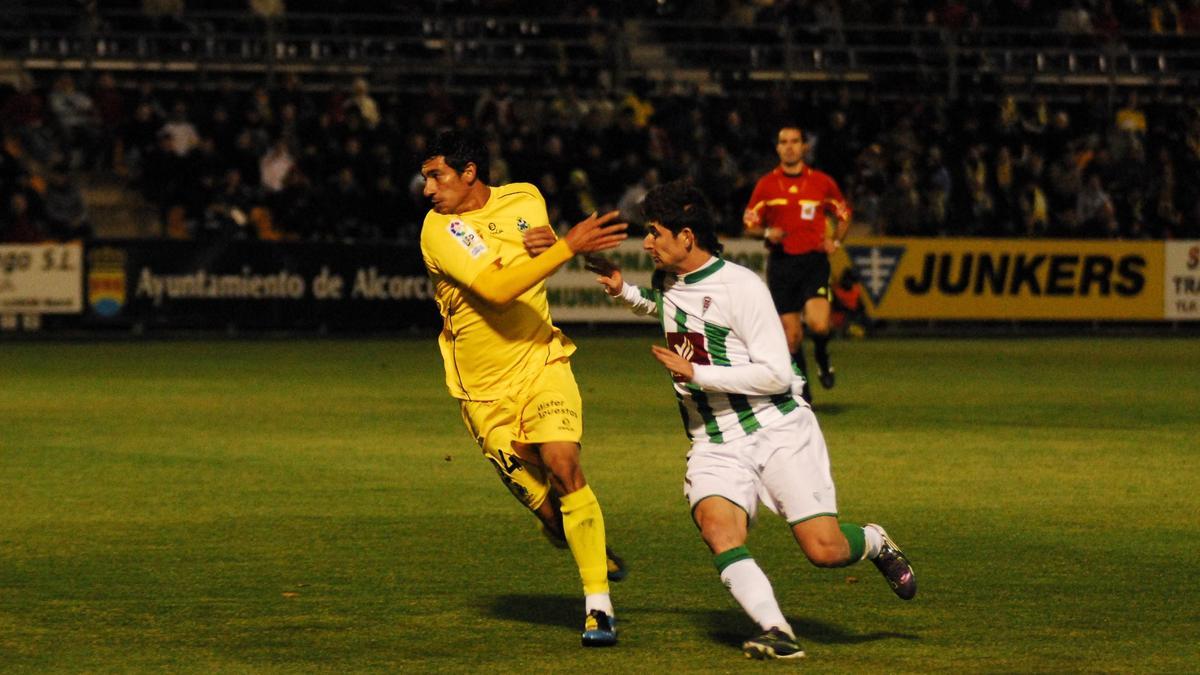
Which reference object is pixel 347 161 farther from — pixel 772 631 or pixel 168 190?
pixel 772 631

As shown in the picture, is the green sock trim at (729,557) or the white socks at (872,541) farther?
the white socks at (872,541)

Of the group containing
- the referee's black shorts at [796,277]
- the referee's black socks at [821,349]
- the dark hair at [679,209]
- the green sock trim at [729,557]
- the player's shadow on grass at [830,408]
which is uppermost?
the dark hair at [679,209]

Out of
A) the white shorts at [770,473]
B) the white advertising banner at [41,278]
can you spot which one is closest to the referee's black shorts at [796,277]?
the white shorts at [770,473]

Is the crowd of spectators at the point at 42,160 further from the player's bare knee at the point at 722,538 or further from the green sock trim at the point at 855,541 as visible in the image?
the player's bare knee at the point at 722,538

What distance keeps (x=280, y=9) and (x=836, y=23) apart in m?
9.65

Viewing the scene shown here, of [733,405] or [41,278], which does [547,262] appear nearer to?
[733,405]

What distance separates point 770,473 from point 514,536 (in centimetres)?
318

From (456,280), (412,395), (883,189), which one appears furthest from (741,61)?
(456,280)

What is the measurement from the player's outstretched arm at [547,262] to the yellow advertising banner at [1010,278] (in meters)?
19.6

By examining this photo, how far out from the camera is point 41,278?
80.3ft

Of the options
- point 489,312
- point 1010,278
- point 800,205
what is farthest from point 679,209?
point 1010,278

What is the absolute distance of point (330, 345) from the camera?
945 inches

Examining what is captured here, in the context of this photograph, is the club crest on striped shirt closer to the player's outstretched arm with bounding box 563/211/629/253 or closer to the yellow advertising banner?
the player's outstretched arm with bounding box 563/211/629/253

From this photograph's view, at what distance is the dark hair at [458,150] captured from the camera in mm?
7688
